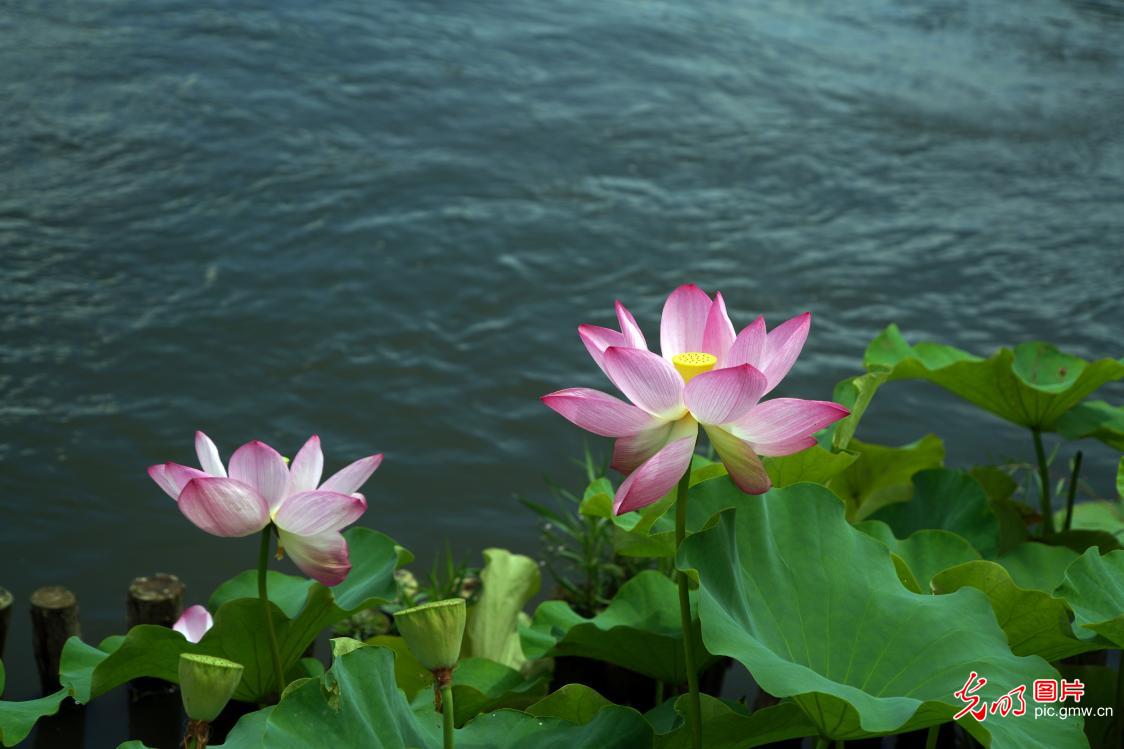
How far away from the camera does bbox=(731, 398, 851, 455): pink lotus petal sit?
0.90 m

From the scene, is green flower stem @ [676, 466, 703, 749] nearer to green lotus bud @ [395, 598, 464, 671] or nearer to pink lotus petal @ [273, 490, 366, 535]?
green lotus bud @ [395, 598, 464, 671]

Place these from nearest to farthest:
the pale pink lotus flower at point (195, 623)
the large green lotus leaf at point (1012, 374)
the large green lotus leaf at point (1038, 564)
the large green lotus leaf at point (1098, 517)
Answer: the pale pink lotus flower at point (195, 623), the large green lotus leaf at point (1038, 564), the large green lotus leaf at point (1012, 374), the large green lotus leaf at point (1098, 517)

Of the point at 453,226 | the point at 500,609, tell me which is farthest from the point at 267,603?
the point at 453,226

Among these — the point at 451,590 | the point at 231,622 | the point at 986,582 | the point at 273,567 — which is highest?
the point at 986,582

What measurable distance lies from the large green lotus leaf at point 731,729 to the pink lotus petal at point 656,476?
0.91ft

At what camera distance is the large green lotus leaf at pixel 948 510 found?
158cm

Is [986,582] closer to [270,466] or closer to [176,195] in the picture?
[270,466]

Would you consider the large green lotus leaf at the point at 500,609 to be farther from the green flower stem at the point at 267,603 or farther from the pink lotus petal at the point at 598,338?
the pink lotus petal at the point at 598,338

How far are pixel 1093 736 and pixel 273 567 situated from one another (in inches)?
63.9

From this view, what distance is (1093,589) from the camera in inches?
46.4

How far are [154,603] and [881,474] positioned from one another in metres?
1.20

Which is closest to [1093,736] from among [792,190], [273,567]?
[273,567]

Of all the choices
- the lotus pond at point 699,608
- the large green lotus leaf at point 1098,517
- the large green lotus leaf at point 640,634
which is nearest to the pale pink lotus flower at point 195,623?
the lotus pond at point 699,608

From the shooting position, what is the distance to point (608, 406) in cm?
90
